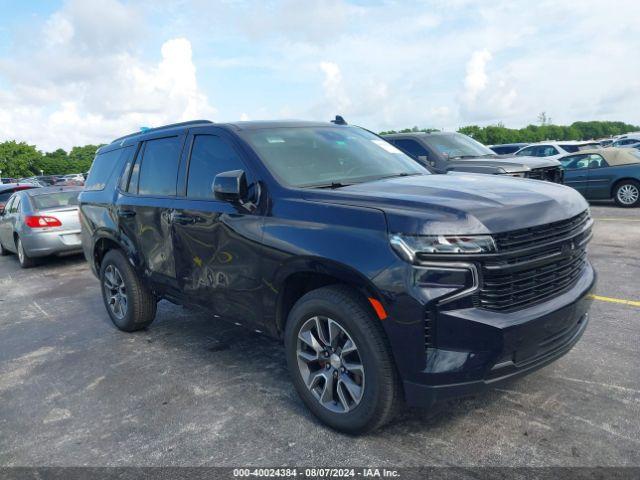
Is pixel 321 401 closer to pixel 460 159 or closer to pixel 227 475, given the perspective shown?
pixel 227 475

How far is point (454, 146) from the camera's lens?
1065 centimetres

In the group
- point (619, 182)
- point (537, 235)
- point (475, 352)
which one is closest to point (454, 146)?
point (619, 182)

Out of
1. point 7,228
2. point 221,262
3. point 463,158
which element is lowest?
point 7,228

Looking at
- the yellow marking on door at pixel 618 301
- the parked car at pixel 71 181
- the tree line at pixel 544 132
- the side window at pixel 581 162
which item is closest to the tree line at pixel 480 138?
the tree line at pixel 544 132

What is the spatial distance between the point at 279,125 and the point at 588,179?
11472mm

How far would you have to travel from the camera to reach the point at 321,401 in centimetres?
329

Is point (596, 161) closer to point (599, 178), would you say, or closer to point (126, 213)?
point (599, 178)

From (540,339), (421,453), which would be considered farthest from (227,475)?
(540,339)

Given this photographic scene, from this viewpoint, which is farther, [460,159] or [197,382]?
[460,159]

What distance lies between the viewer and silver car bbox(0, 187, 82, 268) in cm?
973

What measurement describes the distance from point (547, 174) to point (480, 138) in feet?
210

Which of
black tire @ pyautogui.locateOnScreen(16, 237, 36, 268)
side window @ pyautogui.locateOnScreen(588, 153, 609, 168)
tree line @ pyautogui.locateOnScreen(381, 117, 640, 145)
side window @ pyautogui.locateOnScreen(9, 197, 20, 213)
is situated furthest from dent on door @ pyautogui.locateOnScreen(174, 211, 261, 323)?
tree line @ pyautogui.locateOnScreen(381, 117, 640, 145)

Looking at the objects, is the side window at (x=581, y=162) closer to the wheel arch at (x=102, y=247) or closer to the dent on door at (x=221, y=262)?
the wheel arch at (x=102, y=247)

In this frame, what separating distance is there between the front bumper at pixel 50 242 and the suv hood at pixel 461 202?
7.79m
